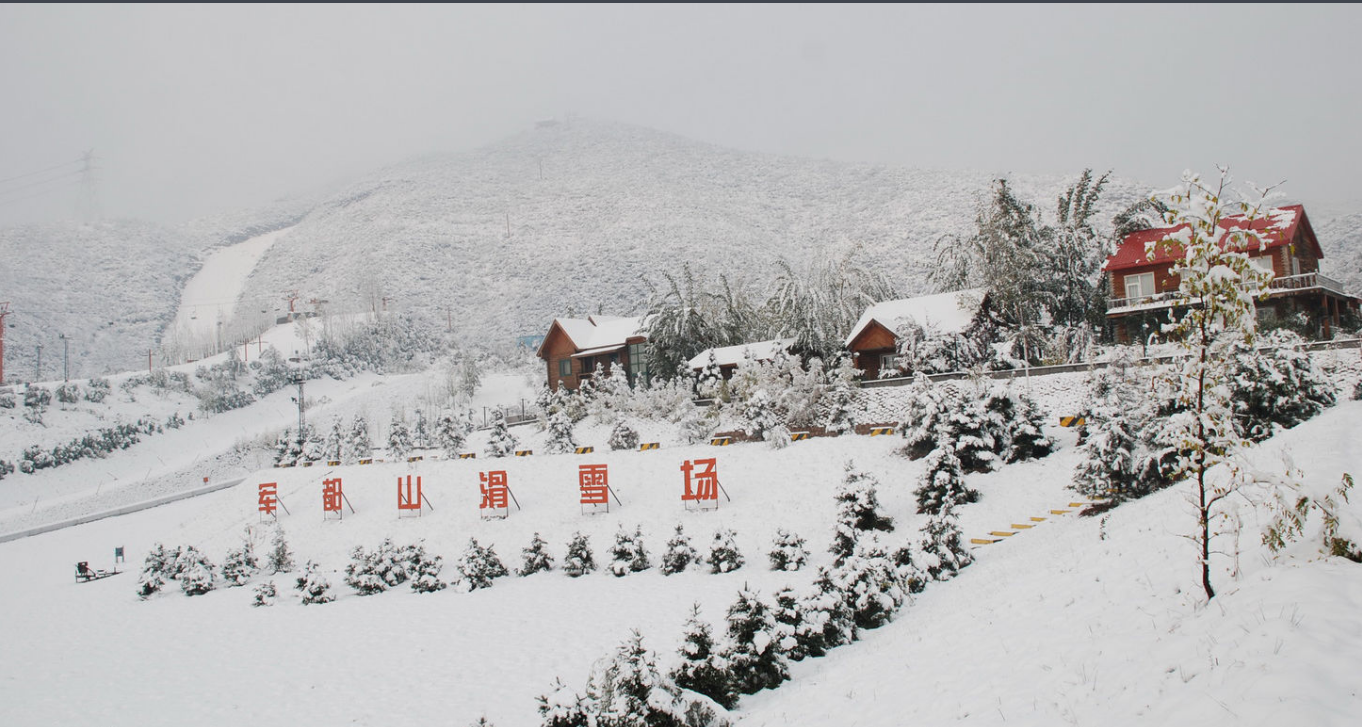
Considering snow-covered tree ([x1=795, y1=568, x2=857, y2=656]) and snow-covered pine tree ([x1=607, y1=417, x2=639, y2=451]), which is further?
snow-covered pine tree ([x1=607, y1=417, x2=639, y2=451])

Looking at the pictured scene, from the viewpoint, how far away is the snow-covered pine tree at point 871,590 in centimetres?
1152

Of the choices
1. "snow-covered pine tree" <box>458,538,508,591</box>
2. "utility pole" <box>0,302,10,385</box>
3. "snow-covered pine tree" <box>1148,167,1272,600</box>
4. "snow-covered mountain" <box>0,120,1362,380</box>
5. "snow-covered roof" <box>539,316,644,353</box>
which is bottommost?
"snow-covered pine tree" <box>458,538,508,591</box>

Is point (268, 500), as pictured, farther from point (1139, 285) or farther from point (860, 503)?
point (1139, 285)

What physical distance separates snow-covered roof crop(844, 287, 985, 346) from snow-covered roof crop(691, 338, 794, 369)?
3627 millimetres

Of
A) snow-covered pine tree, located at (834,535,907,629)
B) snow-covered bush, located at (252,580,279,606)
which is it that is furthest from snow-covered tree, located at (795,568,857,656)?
snow-covered bush, located at (252,580,279,606)

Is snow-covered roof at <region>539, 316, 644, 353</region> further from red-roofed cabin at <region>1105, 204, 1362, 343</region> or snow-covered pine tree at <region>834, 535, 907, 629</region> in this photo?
snow-covered pine tree at <region>834, 535, 907, 629</region>

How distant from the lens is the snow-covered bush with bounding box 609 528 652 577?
1752 centimetres

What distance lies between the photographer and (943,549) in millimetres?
13523

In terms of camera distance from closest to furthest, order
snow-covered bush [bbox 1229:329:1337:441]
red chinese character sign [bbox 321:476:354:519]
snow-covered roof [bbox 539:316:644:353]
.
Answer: snow-covered bush [bbox 1229:329:1337:441] → red chinese character sign [bbox 321:476:354:519] → snow-covered roof [bbox 539:316:644:353]

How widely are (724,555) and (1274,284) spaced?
25449mm

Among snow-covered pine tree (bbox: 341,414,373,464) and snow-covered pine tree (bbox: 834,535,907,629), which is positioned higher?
snow-covered pine tree (bbox: 341,414,373,464)

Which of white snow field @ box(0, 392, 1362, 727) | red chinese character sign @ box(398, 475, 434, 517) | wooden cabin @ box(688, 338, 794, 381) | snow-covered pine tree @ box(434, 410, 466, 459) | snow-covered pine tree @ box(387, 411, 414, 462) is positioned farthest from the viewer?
wooden cabin @ box(688, 338, 794, 381)

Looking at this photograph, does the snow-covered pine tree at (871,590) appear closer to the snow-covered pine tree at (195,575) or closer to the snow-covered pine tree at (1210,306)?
the snow-covered pine tree at (1210,306)

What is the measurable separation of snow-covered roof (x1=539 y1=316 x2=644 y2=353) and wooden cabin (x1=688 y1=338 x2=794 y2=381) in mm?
5586
